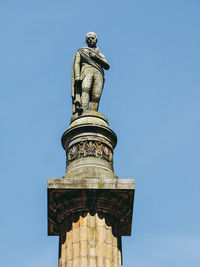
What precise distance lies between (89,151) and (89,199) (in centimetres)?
172

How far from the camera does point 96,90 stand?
64.0ft

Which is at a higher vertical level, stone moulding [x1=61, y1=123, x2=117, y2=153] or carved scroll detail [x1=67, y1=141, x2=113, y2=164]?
stone moulding [x1=61, y1=123, x2=117, y2=153]

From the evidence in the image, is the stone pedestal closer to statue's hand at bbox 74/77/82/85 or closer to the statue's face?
statue's hand at bbox 74/77/82/85

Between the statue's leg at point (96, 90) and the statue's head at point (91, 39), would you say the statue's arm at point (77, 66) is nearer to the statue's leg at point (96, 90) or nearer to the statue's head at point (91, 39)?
the statue's leg at point (96, 90)

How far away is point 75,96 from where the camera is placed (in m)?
19.4

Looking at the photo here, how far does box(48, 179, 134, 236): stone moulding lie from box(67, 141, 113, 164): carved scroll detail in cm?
131

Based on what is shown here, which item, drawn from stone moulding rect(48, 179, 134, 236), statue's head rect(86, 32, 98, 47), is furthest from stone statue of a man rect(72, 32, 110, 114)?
stone moulding rect(48, 179, 134, 236)

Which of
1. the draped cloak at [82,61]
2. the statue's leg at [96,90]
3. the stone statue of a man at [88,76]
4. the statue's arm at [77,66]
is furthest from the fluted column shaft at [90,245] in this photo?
the statue's arm at [77,66]

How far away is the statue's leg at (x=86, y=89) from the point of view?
62.6 feet

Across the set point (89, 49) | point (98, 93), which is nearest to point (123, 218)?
point (98, 93)

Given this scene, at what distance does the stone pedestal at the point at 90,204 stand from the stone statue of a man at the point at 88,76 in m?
1.77

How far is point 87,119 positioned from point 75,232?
13.0 feet

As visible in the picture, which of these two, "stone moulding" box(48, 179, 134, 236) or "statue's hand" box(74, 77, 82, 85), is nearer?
"stone moulding" box(48, 179, 134, 236)

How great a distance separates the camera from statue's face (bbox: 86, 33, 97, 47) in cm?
2052
